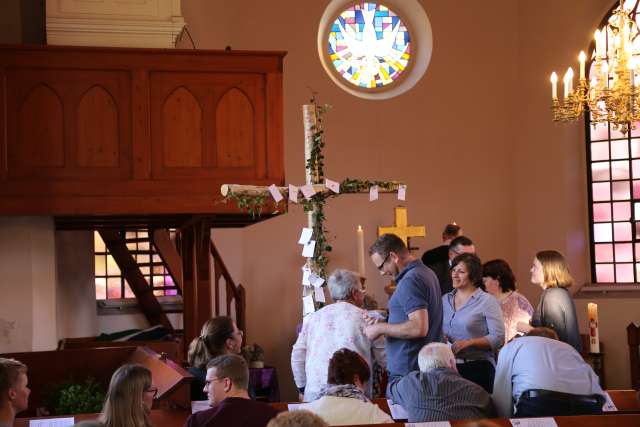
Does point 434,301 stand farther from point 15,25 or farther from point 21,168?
point 15,25

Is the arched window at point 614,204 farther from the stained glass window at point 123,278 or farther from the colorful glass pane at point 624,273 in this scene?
Result: the stained glass window at point 123,278

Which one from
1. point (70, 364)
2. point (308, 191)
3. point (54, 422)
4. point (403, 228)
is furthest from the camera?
point (403, 228)

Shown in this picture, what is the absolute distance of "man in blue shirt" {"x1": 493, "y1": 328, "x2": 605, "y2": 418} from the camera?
4.84 m

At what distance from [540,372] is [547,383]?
0.07m

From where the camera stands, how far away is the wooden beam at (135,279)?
1142cm

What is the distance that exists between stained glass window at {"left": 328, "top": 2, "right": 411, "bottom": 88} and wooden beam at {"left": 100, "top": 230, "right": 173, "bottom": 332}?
3754 mm

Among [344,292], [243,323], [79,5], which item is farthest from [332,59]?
[344,292]

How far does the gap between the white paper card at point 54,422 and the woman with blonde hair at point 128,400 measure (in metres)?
1.14

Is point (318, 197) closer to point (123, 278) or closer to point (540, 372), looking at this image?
point (540, 372)

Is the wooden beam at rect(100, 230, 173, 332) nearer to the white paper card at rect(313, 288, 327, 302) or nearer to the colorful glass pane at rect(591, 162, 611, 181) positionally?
the white paper card at rect(313, 288, 327, 302)

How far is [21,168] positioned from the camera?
7.48m

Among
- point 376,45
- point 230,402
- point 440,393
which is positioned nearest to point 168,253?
point 376,45

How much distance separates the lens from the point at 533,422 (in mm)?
4457

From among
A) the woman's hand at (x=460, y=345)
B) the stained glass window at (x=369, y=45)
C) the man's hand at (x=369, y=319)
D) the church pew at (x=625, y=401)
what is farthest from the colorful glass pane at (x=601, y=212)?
the man's hand at (x=369, y=319)
